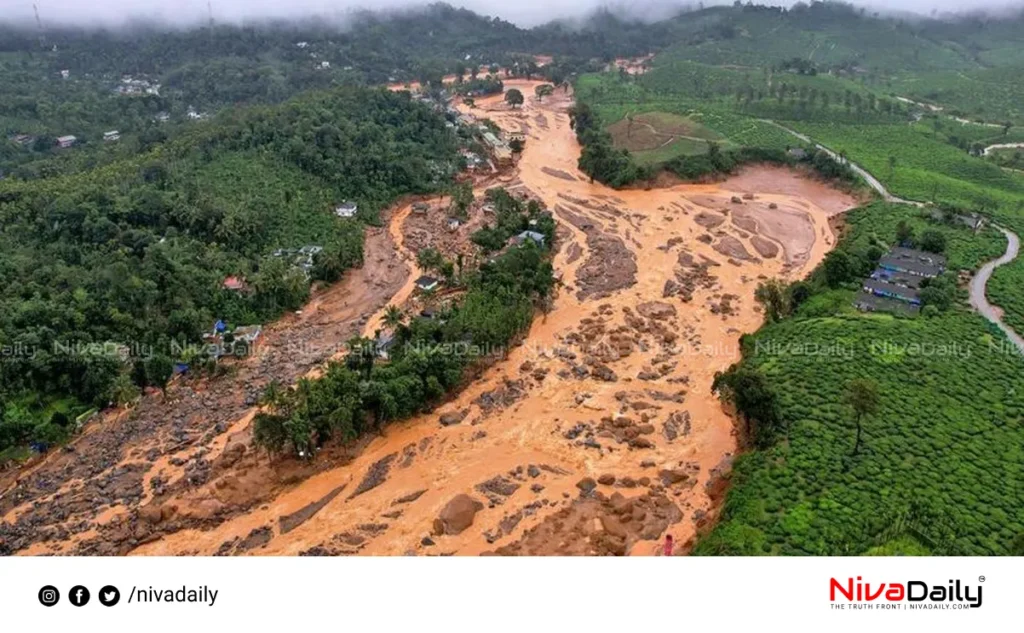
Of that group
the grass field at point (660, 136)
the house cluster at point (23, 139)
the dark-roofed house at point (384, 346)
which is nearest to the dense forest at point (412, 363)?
the dark-roofed house at point (384, 346)

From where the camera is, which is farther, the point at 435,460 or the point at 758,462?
the point at 435,460

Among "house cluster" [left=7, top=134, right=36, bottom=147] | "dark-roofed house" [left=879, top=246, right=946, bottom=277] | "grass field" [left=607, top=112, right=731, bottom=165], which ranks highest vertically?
"house cluster" [left=7, top=134, right=36, bottom=147]

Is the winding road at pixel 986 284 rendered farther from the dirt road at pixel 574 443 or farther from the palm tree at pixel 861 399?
the palm tree at pixel 861 399

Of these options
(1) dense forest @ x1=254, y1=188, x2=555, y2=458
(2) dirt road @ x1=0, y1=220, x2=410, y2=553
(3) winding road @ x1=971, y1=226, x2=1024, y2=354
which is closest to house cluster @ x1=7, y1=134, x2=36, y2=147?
(2) dirt road @ x1=0, y1=220, x2=410, y2=553

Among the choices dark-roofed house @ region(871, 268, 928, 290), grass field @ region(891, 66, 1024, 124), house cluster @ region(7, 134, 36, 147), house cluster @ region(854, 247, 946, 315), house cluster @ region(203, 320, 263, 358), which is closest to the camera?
house cluster @ region(203, 320, 263, 358)

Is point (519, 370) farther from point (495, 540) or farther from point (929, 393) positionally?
point (929, 393)

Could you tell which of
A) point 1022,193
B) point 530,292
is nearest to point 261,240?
point 530,292

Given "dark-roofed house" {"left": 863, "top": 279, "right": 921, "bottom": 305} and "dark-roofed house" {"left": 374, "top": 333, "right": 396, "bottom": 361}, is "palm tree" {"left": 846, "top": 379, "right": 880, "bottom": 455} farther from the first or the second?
"dark-roofed house" {"left": 374, "top": 333, "right": 396, "bottom": 361}
